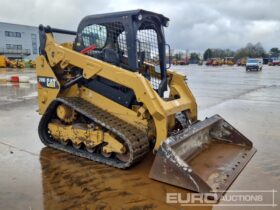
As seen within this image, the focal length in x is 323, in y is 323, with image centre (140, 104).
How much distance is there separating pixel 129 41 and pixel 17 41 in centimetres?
7049

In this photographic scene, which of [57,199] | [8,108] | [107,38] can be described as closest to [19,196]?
[57,199]

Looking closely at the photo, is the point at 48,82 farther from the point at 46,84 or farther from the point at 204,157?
the point at 204,157

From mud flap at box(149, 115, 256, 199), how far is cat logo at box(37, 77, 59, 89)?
2.49 metres

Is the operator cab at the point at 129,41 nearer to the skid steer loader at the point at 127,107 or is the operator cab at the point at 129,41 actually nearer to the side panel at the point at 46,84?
the skid steer loader at the point at 127,107

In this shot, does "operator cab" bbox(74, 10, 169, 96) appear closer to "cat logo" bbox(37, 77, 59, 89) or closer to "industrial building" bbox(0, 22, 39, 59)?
"cat logo" bbox(37, 77, 59, 89)

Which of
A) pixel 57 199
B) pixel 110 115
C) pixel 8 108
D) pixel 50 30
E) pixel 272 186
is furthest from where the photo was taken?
pixel 8 108

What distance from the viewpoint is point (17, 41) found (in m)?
69.3

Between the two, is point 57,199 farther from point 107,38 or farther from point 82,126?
point 107,38

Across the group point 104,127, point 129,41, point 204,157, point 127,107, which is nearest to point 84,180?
point 104,127

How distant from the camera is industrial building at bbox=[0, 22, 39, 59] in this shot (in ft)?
217

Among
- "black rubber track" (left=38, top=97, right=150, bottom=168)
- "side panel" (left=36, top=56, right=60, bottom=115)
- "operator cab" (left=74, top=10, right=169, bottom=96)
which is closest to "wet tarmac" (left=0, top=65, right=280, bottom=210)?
"black rubber track" (left=38, top=97, right=150, bottom=168)

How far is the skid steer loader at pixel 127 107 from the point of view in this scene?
4539 mm

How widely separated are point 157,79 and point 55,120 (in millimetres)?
2001

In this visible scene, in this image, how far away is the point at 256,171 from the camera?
4.69m
